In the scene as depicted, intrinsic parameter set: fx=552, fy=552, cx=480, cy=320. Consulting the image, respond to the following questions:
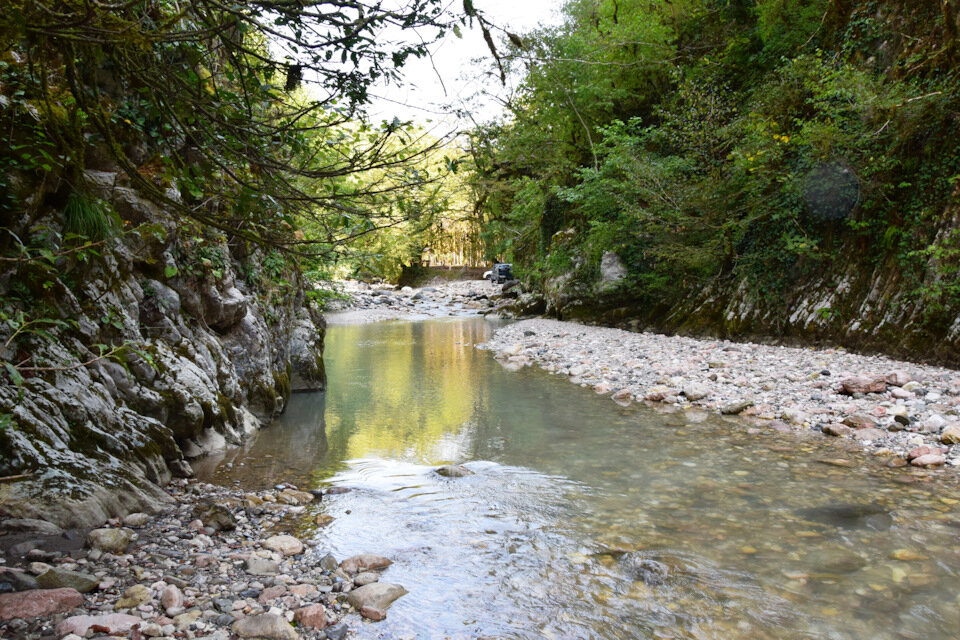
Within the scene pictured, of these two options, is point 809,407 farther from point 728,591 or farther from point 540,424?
point 728,591

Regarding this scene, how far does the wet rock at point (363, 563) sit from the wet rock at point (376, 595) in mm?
259

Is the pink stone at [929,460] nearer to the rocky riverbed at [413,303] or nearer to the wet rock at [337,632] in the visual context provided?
the wet rock at [337,632]

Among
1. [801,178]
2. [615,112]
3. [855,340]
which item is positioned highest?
[615,112]

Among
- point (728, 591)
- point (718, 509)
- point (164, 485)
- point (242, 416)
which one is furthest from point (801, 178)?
point (164, 485)

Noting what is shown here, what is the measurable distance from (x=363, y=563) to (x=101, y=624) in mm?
1379

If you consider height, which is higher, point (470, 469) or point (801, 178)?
point (801, 178)

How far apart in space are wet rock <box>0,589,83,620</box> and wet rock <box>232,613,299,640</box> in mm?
710

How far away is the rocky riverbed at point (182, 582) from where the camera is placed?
236 cm

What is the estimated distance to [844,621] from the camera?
2756 mm

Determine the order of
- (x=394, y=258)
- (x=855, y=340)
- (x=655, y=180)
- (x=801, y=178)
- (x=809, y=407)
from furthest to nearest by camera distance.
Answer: (x=394, y=258) < (x=655, y=180) < (x=801, y=178) < (x=855, y=340) < (x=809, y=407)

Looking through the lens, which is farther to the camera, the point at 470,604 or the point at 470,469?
the point at 470,469

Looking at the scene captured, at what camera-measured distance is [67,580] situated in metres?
2.57

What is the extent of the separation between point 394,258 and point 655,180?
30.1 metres

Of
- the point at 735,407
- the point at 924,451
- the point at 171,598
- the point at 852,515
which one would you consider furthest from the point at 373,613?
the point at 735,407
